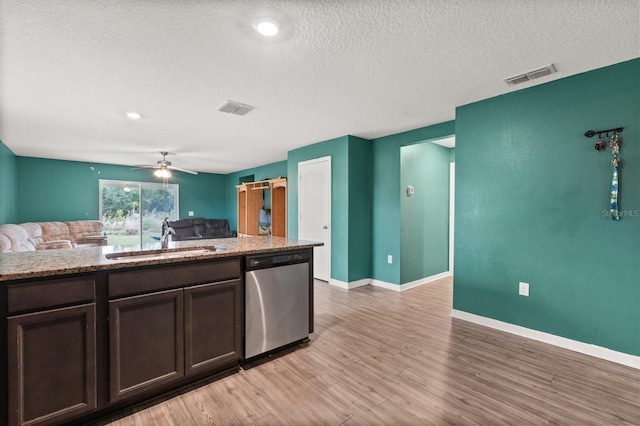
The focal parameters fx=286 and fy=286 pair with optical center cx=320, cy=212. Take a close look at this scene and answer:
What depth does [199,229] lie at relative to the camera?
8.25 metres

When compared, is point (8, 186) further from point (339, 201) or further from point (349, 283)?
point (349, 283)

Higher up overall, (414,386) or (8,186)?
(8,186)

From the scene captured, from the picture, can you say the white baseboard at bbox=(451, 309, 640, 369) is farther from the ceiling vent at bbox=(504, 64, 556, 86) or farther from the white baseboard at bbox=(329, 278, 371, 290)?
the ceiling vent at bbox=(504, 64, 556, 86)

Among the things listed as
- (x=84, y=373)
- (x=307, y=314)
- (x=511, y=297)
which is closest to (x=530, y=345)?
(x=511, y=297)

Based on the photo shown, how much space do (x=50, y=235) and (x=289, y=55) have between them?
262 inches

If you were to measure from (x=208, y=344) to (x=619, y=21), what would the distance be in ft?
11.2

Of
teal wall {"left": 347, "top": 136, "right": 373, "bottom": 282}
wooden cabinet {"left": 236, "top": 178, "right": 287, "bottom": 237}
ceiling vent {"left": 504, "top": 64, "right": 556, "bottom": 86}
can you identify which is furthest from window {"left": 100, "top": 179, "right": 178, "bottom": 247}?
ceiling vent {"left": 504, "top": 64, "right": 556, "bottom": 86}

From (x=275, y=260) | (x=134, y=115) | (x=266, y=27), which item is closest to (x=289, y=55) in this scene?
(x=266, y=27)

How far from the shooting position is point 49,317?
145 centimetres

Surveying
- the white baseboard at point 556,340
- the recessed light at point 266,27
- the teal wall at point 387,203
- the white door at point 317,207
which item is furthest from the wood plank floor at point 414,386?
the recessed light at point 266,27

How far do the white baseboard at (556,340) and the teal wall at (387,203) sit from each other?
1329 mm

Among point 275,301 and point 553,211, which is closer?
point 275,301

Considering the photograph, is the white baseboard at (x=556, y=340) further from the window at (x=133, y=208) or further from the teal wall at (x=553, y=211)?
the window at (x=133, y=208)

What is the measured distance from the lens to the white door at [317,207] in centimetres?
480
